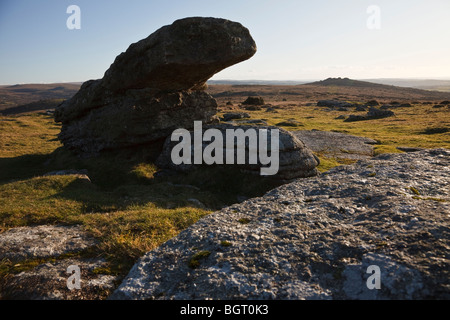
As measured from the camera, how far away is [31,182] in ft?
64.7

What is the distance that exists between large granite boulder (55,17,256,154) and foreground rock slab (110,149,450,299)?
16.3 m

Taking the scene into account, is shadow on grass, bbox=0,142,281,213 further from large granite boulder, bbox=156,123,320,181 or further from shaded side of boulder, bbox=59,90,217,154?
shaded side of boulder, bbox=59,90,217,154

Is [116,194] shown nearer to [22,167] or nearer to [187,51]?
[187,51]

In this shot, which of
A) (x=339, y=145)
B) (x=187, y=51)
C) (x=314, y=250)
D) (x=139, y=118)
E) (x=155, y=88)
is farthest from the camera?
(x=339, y=145)

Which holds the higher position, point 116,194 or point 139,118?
point 139,118

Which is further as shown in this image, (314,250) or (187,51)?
(187,51)

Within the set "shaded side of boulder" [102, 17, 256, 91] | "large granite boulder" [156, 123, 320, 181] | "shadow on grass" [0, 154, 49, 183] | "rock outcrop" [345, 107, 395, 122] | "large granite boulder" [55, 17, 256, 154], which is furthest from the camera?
"rock outcrop" [345, 107, 395, 122]

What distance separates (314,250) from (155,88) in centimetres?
2337

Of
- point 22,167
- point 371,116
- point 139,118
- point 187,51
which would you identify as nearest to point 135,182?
point 139,118

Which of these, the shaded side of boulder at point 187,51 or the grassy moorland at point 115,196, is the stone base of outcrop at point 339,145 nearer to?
the grassy moorland at point 115,196

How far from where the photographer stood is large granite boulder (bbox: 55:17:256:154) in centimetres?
2217

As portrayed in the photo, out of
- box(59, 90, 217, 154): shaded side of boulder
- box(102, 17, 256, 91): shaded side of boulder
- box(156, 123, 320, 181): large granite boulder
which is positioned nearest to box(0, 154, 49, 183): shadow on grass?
box(59, 90, 217, 154): shaded side of boulder

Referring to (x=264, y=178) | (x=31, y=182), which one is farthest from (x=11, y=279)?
(x=264, y=178)

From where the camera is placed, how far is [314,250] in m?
7.16
